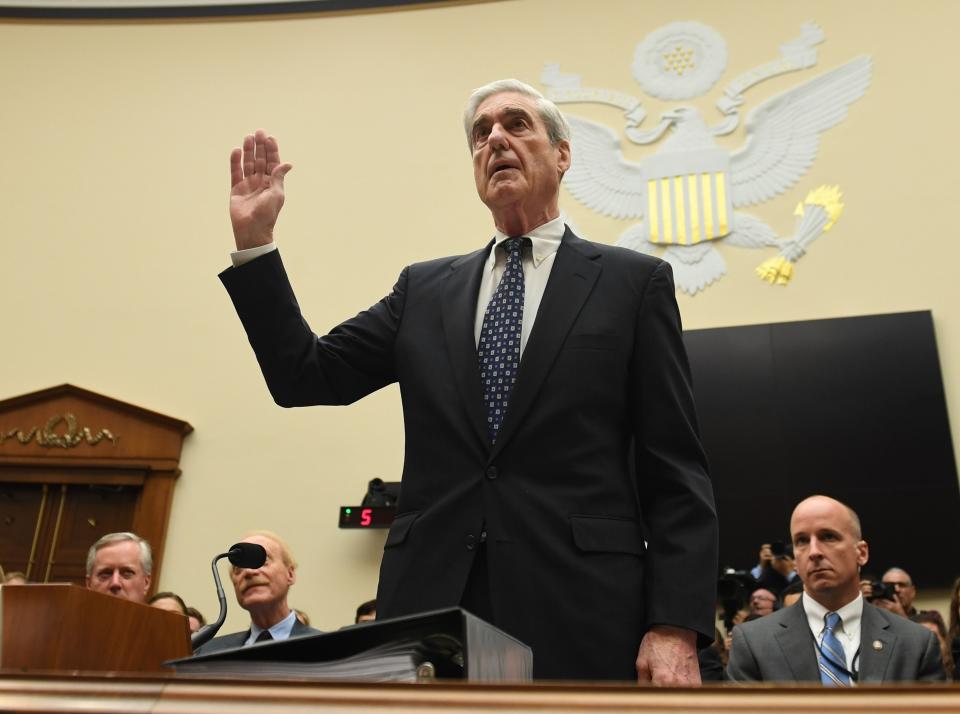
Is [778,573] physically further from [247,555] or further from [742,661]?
[247,555]

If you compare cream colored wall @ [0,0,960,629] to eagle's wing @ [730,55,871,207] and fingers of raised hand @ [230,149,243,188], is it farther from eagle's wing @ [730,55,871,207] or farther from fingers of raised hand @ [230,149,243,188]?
fingers of raised hand @ [230,149,243,188]

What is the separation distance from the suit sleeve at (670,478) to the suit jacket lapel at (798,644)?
5.70 feet

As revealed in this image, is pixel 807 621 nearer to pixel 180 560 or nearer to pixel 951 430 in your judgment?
pixel 951 430

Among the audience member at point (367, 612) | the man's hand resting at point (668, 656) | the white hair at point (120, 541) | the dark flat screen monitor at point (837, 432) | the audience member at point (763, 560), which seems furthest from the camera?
the dark flat screen monitor at point (837, 432)

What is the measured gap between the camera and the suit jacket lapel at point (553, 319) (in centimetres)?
140

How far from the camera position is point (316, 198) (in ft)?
24.6

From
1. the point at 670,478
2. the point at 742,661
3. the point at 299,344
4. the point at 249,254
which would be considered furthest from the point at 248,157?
the point at 742,661

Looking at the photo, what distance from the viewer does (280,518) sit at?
674 cm

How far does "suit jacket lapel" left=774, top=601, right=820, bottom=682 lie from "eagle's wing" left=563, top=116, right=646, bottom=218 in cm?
427

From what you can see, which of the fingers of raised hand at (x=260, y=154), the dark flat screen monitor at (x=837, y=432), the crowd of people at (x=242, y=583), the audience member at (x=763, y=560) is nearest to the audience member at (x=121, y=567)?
the crowd of people at (x=242, y=583)

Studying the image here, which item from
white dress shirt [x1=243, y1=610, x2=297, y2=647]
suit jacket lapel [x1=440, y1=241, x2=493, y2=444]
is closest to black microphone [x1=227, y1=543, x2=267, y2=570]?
suit jacket lapel [x1=440, y1=241, x2=493, y2=444]

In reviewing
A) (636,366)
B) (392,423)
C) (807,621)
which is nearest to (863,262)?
(392,423)

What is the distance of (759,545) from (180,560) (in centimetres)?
381

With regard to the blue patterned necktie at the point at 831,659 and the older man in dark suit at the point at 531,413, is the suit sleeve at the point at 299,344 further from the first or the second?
the blue patterned necktie at the point at 831,659
